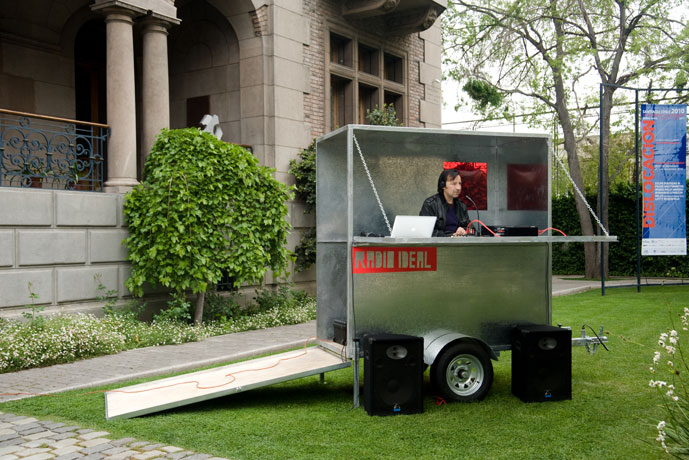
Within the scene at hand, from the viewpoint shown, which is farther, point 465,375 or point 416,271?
point 416,271

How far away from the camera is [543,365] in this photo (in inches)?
271

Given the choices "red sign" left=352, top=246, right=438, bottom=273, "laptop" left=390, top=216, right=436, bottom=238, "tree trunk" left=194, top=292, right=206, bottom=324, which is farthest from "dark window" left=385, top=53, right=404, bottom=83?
"laptop" left=390, top=216, right=436, bottom=238

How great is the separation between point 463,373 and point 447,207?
2009mm

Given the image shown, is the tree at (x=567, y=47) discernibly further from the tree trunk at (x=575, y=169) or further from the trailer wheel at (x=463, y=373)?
the trailer wheel at (x=463, y=373)

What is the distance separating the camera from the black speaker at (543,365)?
269 inches

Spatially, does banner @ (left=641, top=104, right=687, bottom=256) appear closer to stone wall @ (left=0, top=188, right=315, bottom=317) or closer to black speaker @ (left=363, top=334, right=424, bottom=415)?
stone wall @ (left=0, top=188, right=315, bottom=317)

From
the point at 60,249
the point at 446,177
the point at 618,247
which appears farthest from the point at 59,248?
the point at 618,247

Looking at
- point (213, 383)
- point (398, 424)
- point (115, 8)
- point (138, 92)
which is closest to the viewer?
point (398, 424)

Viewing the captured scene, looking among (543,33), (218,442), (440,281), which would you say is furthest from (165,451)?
(543,33)

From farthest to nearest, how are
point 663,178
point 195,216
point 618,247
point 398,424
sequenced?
point 618,247
point 663,178
point 195,216
point 398,424

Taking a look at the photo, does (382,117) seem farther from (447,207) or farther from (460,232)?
(460,232)

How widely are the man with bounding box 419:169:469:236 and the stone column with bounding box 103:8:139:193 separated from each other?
6126 millimetres

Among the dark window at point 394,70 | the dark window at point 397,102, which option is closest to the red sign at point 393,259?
the dark window at point 397,102

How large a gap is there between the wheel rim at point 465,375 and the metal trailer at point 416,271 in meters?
0.01
